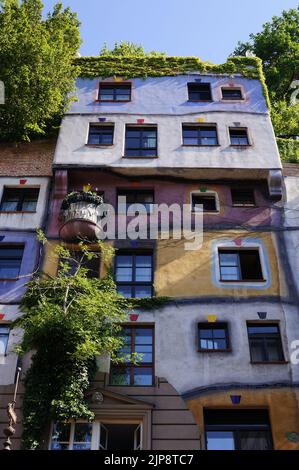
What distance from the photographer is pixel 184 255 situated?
1705 cm

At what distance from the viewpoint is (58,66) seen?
69.3 feet

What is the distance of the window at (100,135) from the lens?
20.2m

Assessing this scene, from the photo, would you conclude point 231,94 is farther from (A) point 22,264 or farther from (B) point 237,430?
(B) point 237,430

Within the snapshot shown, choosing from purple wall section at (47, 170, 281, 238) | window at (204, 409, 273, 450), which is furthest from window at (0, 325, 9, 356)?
window at (204, 409, 273, 450)

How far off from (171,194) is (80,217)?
3.45 metres

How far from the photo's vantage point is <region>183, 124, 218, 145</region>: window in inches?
796

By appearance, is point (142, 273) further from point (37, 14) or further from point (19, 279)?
point (37, 14)

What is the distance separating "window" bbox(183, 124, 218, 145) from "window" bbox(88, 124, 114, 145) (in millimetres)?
2669

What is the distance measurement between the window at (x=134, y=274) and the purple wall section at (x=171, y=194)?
2223mm

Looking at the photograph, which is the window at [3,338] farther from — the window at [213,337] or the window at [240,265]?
the window at [240,265]

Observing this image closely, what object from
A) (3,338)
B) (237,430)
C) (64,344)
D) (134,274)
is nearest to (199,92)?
(134,274)

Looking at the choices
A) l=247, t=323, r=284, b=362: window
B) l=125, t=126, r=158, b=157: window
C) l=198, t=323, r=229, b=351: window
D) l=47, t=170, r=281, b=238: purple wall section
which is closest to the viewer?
l=247, t=323, r=284, b=362: window

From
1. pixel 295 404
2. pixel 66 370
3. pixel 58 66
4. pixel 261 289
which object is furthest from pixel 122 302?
pixel 58 66

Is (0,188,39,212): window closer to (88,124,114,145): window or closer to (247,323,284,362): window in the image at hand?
(88,124,114,145): window
